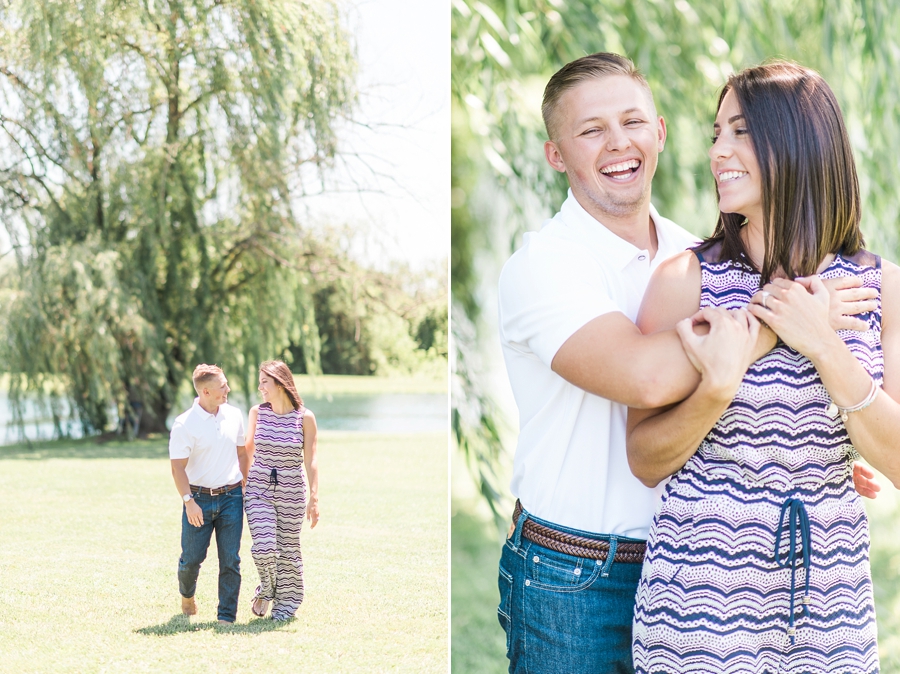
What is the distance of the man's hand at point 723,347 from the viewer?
1111 millimetres

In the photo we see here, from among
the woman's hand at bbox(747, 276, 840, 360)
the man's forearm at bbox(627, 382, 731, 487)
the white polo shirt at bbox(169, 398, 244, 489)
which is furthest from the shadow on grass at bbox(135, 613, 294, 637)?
the woman's hand at bbox(747, 276, 840, 360)

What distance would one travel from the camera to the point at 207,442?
221cm

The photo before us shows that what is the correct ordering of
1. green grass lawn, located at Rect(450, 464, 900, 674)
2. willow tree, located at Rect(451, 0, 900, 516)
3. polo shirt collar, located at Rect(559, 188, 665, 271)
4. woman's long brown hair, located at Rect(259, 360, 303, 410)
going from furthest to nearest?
1. green grass lawn, located at Rect(450, 464, 900, 674)
2. willow tree, located at Rect(451, 0, 900, 516)
3. woman's long brown hair, located at Rect(259, 360, 303, 410)
4. polo shirt collar, located at Rect(559, 188, 665, 271)

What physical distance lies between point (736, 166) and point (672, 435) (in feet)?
1.34

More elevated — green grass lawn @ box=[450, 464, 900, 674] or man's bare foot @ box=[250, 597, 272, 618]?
man's bare foot @ box=[250, 597, 272, 618]

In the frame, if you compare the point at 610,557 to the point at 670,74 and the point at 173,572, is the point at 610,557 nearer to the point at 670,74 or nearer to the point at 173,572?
the point at 173,572

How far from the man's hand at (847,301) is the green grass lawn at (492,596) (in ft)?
7.00

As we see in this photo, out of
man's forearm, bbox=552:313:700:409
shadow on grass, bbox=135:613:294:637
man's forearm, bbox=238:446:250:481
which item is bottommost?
shadow on grass, bbox=135:613:294:637

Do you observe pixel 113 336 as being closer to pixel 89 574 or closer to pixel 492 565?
pixel 89 574

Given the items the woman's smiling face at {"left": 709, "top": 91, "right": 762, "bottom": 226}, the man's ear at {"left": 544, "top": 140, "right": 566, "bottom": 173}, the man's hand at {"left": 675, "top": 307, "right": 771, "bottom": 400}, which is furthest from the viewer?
the man's ear at {"left": 544, "top": 140, "right": 566, "bottom": 173}

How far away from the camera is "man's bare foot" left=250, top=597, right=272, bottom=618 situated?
2.27 metres

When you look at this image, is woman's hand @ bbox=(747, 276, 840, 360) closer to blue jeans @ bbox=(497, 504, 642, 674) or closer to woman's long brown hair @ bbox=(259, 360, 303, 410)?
blue jeans @ bbox=(497, 504, 642, 674)

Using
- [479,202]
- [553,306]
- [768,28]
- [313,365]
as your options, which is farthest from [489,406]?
[553,306]

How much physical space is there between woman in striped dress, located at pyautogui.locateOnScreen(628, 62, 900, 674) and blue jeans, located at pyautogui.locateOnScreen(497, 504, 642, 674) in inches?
3.2
